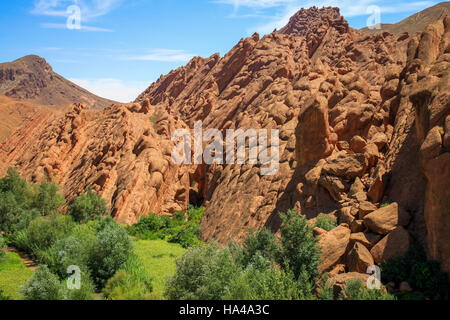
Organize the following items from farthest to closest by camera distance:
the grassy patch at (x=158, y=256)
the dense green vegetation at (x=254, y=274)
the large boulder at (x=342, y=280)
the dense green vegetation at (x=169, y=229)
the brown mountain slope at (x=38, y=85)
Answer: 1. the brown mountain slope at (x=38, y=85)
2. the dense green vegetation at (x=169, y=229)
3. the grassy patch at (x=158, y=256)
4. the large boulder at (x=342, y=280)
5. the dense green vegetation at (x=254, y=274)

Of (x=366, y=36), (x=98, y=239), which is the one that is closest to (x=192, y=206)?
(x=98, y=239)

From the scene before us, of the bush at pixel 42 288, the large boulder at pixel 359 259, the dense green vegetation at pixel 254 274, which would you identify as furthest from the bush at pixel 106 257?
the large boulder at pixel 359 259

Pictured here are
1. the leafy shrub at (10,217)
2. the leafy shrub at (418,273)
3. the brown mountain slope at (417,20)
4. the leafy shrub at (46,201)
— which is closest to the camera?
the leafy shrub at (418,273)

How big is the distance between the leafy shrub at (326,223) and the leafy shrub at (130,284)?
10.3 meters

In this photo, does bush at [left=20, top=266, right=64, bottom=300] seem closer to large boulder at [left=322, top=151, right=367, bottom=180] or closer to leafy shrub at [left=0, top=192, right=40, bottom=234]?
large boulder at [left=322, top=151, right=367, bottom=180]

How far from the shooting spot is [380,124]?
77.2 feet

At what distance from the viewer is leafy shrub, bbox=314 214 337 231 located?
18.5m

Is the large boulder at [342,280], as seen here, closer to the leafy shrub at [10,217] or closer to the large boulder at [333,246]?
the large boulder at [333,246]

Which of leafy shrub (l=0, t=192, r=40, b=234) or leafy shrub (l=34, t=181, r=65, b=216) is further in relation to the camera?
leafy shrub (l=34, t=181, r=65, b=216)

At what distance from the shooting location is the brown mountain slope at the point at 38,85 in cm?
15300

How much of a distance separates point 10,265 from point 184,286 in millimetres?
16086

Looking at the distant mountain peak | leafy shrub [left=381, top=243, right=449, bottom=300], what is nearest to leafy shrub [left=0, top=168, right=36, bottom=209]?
leafy shrub [left=381, top=243, right=449, bottom=300]

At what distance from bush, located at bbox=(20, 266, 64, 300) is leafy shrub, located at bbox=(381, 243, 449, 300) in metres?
13.9
